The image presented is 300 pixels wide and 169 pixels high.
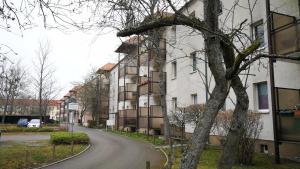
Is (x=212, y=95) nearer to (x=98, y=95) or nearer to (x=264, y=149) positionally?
(x=264, y=149)

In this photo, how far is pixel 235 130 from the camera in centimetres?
514

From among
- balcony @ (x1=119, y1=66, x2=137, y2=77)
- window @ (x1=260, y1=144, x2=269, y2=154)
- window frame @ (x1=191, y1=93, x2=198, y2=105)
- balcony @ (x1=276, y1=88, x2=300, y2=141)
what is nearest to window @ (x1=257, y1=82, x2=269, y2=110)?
window @ (x1=260, y1=144, x2=269, y2=154)

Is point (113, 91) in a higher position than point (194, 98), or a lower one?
higher

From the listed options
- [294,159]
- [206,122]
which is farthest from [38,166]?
[206,122]

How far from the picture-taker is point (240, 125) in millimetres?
5156

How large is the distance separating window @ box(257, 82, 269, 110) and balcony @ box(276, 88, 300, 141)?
2.43 metres

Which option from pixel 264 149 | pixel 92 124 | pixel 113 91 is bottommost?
pixel 264 149

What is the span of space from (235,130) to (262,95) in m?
12.8

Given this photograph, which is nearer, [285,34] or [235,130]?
[235,130]

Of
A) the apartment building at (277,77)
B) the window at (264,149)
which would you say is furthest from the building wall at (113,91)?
the window at (264,149)

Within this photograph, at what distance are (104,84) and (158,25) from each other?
57.0m

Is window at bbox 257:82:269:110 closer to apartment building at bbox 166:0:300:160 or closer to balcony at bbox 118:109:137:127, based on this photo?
apartment building at bbox 166:0:300:160

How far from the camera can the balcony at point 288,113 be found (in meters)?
12.8

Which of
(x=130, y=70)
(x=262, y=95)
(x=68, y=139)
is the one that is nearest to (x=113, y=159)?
(x=68, y=139)
